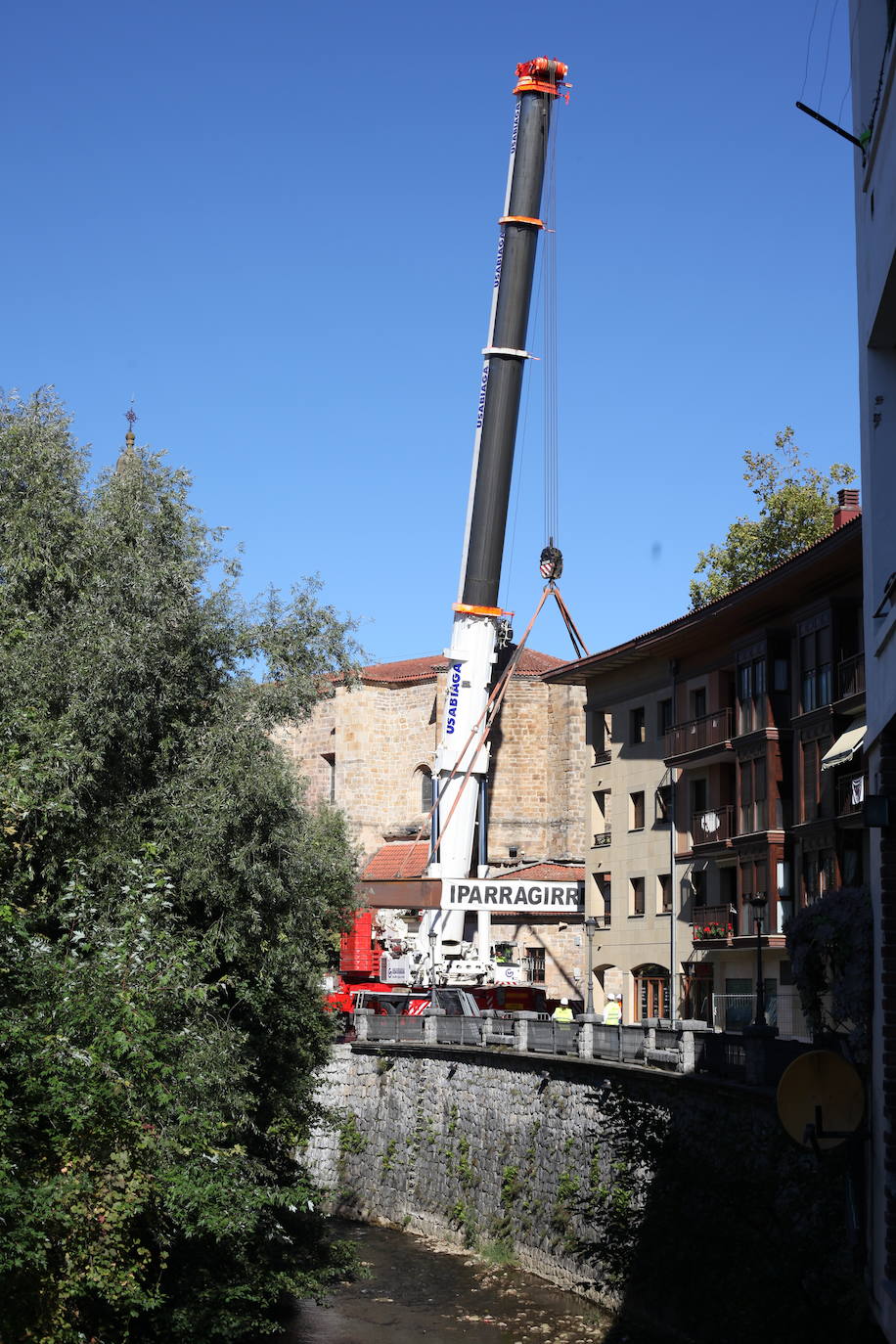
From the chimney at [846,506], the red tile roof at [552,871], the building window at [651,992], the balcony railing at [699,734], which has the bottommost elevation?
the building window at [651,992]

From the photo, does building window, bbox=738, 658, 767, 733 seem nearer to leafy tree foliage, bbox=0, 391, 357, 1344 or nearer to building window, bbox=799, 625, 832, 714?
building window, bbox=799, 625, 832, 714

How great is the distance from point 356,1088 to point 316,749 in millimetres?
29880

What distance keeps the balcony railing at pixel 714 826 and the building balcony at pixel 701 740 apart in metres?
1.26

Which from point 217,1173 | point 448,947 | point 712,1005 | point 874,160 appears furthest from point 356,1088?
point 874,160

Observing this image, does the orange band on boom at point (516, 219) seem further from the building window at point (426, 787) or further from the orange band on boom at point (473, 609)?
the building window at point (426, 787)

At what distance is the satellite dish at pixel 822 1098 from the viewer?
1416cm

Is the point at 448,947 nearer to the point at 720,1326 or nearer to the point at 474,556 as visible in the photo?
the point at 474,556

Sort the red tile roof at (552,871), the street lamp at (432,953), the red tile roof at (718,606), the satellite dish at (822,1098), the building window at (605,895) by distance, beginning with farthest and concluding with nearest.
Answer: the red tile roof at (552,871) < the building window at (605,895) < the street lamp at (432,953) < the red tile roof at (718,606) < the satellite dish at (822,1098)

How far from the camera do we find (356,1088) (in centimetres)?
3897

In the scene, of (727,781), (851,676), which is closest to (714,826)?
(727,781)

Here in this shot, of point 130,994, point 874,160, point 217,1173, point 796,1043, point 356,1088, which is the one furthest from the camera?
point 356,1088

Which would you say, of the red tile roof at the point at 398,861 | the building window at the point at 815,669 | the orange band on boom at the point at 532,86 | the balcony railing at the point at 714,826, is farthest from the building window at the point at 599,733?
the orange band on boom at the point at 532,86

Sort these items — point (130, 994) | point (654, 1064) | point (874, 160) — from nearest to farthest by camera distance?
point (874, 160)
point (130, 994)
point (654, 1064)

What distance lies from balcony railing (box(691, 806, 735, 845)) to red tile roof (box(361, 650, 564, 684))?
73.0 feet
